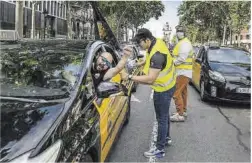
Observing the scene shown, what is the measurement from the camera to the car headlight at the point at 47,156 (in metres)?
2.99

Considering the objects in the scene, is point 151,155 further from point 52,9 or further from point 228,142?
point 52,9

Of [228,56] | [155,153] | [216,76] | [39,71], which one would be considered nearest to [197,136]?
[155,153]

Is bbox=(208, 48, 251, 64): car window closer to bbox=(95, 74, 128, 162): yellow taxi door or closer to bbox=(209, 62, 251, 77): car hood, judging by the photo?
bbox=(209, 62, 251, 77): car hood

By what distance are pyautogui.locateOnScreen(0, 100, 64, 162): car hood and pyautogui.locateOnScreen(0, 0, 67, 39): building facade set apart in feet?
86.0

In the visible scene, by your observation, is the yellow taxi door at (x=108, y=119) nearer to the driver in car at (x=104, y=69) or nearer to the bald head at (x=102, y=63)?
the driver in car at (x=104, y=69)

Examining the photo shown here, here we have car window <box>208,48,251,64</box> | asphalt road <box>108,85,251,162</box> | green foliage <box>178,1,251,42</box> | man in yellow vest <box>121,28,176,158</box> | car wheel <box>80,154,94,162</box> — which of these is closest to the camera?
car wheel <box>80,154,94,162</box>

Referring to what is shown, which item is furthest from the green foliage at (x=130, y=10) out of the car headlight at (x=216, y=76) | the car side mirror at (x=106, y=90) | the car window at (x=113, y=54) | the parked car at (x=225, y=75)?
the car side mirror at (x=106, y=90)

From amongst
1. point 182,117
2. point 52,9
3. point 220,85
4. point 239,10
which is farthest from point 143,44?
point 52,9

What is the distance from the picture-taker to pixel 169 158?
5.86 metres

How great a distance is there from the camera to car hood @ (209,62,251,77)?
10031 millimetres

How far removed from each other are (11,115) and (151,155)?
9.12ft

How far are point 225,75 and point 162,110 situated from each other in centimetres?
455

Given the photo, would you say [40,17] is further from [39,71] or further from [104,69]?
[39,71]

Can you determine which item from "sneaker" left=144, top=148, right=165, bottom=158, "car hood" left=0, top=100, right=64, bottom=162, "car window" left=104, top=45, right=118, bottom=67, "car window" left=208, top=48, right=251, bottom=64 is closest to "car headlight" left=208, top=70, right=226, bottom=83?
"car window" left=208, top=48, right=251, bottom=64
